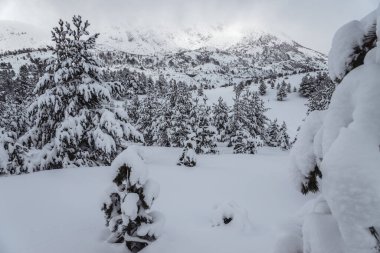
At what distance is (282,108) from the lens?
257 ft

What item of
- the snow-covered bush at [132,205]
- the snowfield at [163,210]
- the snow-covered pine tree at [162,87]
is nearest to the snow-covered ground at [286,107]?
the snow-covered pine tree at [162,87]

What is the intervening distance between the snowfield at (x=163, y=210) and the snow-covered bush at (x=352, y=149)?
23.1 inches

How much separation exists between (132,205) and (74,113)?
31.2 feet

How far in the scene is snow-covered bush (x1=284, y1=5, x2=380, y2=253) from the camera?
1.33 m

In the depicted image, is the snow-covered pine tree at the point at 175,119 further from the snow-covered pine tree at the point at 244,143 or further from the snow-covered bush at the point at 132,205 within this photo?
the snow-covered bush at the point at 132,205

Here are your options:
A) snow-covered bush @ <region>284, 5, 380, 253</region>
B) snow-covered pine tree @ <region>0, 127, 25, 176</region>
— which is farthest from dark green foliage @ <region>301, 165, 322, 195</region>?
snow-covered pine tree @ <region>0, 127, 25, 176</region>

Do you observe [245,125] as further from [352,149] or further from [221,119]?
[352,149]

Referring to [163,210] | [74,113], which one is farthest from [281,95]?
[163,210]

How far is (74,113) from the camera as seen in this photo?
12492 mm

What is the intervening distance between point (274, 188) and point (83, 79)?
9.27m

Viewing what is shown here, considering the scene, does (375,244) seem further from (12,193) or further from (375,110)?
(12,193)

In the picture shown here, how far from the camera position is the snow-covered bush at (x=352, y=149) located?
133cm

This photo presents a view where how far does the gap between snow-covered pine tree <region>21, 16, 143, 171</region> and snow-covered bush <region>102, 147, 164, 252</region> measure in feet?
25.3

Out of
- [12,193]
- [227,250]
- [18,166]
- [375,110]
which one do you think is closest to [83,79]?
[18,166]
